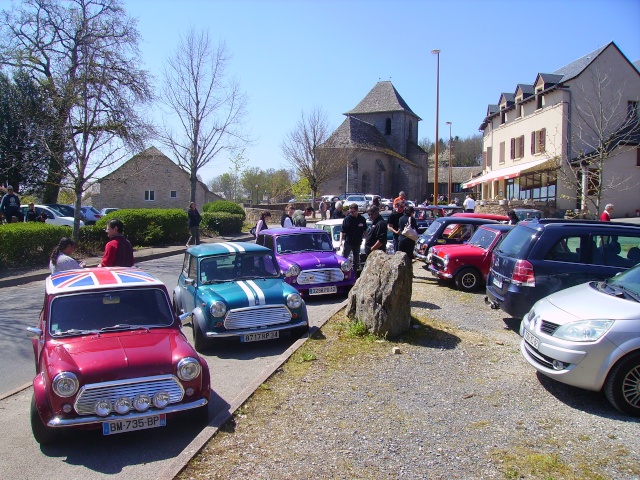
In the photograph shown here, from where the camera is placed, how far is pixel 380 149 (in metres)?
65.8

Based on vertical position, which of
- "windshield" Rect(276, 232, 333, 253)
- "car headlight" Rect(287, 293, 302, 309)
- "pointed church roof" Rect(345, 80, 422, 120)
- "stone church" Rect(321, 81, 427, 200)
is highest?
"pointed church roof" Rect(345, 80, 422, 120)

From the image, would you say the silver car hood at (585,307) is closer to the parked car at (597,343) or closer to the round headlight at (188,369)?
the parked car at (597,343)

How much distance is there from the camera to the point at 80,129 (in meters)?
19.1

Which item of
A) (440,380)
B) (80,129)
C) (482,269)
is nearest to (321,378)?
(440,380)

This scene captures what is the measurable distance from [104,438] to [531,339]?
14.9 ft

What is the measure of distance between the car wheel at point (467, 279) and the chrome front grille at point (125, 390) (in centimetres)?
841

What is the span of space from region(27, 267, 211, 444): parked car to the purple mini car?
17.4ft

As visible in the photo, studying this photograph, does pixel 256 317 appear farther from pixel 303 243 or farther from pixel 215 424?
pixel 303 243

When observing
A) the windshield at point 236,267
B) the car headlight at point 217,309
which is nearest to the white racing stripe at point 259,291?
the windshield at point 236,267

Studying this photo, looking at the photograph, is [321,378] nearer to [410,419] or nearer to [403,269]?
[410,419]

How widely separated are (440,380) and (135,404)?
3.37 metres

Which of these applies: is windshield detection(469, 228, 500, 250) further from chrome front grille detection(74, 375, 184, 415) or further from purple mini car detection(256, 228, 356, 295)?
chrome front grille detection(74, 375, 184, 415)

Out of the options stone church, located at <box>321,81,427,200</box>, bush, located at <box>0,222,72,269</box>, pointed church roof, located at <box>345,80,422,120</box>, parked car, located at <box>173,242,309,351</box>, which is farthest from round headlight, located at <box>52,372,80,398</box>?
pointed church roof, located at <box>345,80,422,120</box>

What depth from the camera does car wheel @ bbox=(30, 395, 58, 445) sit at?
15.3ft
